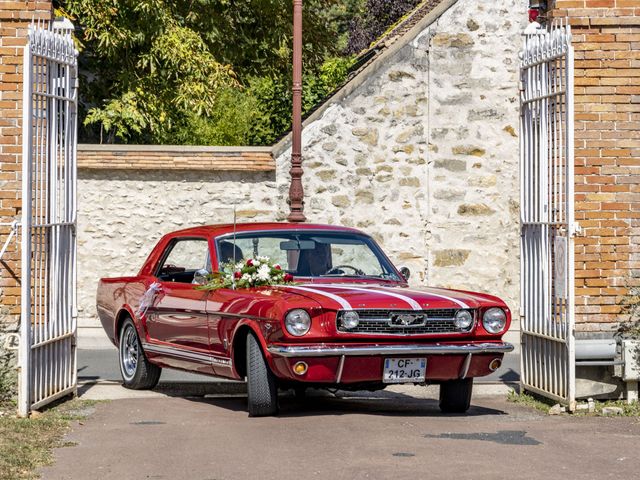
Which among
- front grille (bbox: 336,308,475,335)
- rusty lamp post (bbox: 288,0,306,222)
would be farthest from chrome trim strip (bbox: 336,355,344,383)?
rusty lamp post (bbox: 288,0,306,222)

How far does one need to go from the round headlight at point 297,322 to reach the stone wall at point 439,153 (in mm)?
11976

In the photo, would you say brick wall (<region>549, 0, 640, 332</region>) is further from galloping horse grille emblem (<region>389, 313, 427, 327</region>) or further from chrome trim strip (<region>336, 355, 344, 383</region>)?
chrome trim strip (<region>336, 355, 344, 383</region>)

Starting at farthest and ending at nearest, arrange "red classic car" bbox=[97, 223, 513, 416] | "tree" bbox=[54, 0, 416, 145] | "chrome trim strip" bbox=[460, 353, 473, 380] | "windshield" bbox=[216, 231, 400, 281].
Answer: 1. "tree" bbox=[54, 0, 416, 145]
2. "windshield" bbox=[216, 231, 400, 281]
3. "chrome trim strip" bbox=[460, 353, 473, 380]
4. "red classic car" bbox=[97, 223, 513, 416]

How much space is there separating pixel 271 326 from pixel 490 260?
12608mm

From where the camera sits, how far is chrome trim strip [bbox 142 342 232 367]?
36.6 ft

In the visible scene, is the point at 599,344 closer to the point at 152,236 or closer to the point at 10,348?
the point at 10,348

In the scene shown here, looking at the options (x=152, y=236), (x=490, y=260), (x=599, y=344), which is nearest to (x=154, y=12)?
(x=152, y=236)

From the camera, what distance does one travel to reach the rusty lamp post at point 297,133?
20.7 m

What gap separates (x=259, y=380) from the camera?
10.5 m

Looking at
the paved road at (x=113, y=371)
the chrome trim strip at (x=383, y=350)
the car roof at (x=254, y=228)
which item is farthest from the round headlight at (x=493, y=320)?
the paved road at (x=113, y=371)

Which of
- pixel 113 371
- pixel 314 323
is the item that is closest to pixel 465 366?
pixel 314 323

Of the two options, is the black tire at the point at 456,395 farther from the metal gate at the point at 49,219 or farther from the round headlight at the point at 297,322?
the metal gate at the point at 49,219

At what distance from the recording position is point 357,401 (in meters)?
12.3

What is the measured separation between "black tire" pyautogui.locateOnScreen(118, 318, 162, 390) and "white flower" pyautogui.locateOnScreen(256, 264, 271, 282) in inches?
82.2
